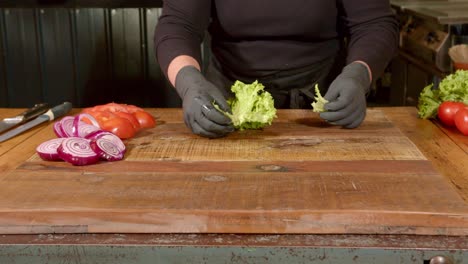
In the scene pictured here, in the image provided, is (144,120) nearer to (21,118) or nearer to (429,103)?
(21,118)

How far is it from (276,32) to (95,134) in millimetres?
1013

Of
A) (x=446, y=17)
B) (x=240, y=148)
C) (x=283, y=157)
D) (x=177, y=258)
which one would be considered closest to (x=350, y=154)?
(x=283, y=157)

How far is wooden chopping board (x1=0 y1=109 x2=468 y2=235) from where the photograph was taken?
147cm

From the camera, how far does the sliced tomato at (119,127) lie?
6.93 feet

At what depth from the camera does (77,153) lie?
1.84m

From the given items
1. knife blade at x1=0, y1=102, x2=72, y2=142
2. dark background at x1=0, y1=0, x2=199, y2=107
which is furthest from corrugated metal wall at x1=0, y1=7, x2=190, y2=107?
knife blade at x1=0, y1=102, x2=72, y2=142

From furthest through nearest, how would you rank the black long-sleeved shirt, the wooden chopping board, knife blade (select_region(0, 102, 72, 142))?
1. the black long-sleeved shirt
2. knife blade (select_region(0, 102, 72, 142))
3. the wooden chopping board

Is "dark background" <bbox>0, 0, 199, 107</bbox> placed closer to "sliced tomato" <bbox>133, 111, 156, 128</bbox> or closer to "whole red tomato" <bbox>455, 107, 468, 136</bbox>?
"sliced tomato" <bbox>133, 111, 156, 128</bbox>

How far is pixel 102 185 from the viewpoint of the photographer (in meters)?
1.68

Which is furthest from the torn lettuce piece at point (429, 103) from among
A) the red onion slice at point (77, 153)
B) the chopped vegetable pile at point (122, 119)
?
the red onion slice at point (77, 153)

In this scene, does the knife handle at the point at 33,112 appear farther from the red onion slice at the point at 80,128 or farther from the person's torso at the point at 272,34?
the person's torso at the point at 272,34

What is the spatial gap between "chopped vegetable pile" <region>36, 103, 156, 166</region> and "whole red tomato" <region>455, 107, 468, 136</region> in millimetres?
1037

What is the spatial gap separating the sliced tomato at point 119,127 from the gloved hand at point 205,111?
20cm

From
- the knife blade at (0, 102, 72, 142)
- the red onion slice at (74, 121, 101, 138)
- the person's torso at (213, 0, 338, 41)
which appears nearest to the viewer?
the red onion slice at (74, 121, 101, 138)
